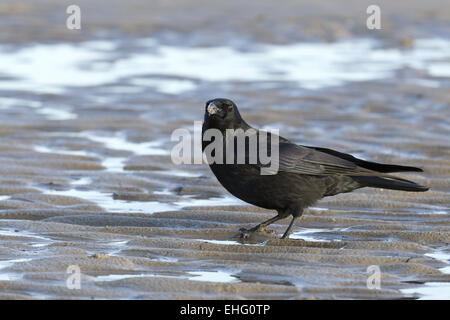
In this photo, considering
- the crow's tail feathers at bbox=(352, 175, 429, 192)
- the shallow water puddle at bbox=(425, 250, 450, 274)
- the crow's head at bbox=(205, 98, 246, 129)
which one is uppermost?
the crow's head at bbox=(205, 98, 246, 129)

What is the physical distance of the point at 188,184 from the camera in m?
8.29

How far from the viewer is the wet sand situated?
550 cm

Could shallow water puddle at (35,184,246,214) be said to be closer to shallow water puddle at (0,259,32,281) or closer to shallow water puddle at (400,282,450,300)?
shallow water puddle at (0,259,32,281)

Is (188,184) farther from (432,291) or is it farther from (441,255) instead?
(432,291)

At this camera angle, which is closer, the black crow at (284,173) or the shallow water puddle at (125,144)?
the black crow at (284,173)

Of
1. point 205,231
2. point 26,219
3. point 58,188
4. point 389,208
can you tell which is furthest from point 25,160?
point 389,208

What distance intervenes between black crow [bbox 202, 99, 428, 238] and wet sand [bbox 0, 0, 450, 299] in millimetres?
266

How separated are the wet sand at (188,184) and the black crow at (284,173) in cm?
27

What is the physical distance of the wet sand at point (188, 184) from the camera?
5.50m

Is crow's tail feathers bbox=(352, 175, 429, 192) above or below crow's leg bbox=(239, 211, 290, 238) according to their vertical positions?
above

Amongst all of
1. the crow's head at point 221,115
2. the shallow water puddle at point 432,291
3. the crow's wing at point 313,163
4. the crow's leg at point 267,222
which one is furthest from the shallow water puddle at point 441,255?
the crow's head at point 221,115

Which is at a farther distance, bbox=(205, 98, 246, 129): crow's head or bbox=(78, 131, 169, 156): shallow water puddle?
bbox=(78, 131, 169, 156): shallow water puddle

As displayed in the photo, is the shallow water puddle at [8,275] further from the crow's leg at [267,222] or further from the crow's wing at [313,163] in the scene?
the crow's wing at [313,163]

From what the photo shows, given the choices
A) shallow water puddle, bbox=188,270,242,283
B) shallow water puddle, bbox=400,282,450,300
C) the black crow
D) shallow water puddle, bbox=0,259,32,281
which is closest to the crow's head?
the black crow
